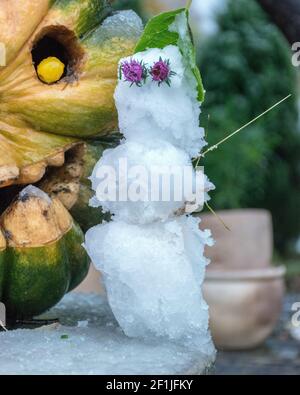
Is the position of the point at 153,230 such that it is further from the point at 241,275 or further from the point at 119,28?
the point at 241,275

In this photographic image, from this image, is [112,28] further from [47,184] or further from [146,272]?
[146,272]

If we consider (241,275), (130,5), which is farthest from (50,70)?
(130,5)

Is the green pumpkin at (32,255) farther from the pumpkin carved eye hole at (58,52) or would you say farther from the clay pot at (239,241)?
the clay pot at (239,241)

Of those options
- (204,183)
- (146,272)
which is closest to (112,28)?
(204,183)

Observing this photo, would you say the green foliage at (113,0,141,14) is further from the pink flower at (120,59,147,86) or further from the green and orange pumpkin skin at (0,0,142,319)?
the pink flower at (120,59,147,86)

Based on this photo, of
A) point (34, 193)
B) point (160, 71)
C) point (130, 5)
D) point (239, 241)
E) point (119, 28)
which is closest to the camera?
point (160, 71)
